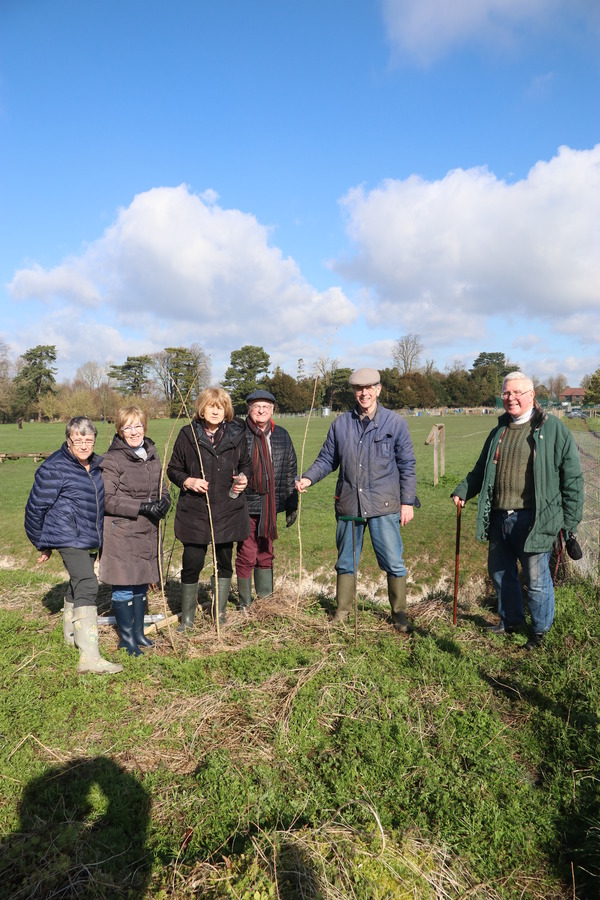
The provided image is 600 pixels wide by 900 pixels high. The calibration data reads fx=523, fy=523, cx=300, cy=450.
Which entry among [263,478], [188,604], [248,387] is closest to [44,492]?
[188,604]

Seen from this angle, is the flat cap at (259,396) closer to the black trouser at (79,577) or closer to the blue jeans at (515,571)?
the black trouser at (79,577)

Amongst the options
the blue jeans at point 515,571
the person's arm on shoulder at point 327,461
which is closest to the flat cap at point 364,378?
the person's arm on shoulder at point 327,461

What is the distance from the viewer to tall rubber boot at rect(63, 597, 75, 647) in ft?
16.0

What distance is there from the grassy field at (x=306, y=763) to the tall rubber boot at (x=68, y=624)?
0.37 feet

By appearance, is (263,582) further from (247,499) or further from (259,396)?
(259,396)

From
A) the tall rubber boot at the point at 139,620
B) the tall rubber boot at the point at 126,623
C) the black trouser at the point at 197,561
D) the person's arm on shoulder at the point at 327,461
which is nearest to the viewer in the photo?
the tall rubber boot at the point at 126,623

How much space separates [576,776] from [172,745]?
2.53m

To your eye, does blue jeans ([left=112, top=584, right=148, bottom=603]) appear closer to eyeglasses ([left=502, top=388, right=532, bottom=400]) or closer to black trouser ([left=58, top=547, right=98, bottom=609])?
black trouser ([left=58, top=547, right=98, bottom=609])

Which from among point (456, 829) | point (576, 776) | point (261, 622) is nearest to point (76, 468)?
point (261, 622)

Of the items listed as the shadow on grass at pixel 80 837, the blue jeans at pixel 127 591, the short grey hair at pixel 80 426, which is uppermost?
the short grey hair at pixel 80 426

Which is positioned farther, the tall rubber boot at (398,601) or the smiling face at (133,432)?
the tall rubber boot at (398,601)

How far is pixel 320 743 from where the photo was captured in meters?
3.42

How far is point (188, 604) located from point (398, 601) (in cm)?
211

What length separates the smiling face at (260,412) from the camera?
552cm
